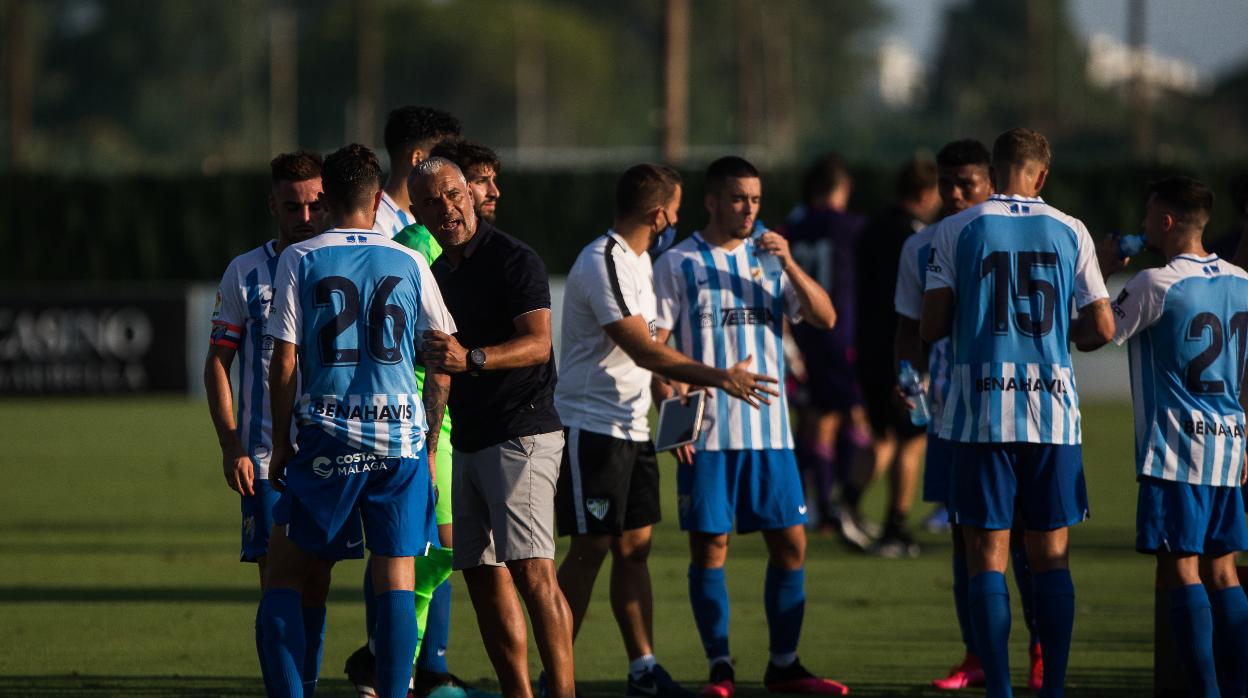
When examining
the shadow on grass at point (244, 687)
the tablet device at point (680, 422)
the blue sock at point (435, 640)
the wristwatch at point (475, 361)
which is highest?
the wristwatch at point (475, 361)

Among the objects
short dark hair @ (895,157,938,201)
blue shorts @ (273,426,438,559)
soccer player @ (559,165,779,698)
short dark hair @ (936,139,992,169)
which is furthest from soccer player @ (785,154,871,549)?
blue shorts @ (273,426,438,559)

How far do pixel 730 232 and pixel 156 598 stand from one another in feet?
12.8

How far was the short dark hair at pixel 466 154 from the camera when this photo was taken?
6.27 m

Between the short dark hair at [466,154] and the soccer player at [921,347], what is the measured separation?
169cm

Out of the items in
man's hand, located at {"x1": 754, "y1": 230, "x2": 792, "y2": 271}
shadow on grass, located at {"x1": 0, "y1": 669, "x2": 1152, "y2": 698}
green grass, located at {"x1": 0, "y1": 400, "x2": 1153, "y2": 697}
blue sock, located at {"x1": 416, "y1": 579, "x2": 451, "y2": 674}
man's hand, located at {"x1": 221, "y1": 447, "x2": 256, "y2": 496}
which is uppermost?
man's hand, located at {"x1": 754, "y1": 230, "x2": 792, "y2": 271}

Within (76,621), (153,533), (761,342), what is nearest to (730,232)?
(761,342)

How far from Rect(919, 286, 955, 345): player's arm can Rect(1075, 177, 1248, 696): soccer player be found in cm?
51

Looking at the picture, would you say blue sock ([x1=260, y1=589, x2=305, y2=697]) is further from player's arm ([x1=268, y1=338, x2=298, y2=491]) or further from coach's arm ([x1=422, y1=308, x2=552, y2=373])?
coach's arm ([x1=422, y1=308, x2=552, y2=373])

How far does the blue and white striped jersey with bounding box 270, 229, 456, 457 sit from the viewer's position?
5.45m

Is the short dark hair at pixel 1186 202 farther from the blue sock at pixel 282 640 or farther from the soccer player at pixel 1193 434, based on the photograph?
the blue sock at pixel 282 640

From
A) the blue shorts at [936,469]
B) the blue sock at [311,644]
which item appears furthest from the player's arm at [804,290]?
the blue sock at [311,644]

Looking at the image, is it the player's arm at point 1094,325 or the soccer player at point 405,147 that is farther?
the soccer player at point 405,147

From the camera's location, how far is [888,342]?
1073 cm

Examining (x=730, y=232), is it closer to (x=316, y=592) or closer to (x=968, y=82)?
(x=316, y=592)
